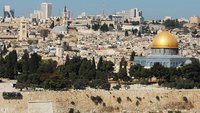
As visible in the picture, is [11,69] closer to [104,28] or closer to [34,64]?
[34,64]

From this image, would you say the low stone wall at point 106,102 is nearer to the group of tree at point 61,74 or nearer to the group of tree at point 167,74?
the group of tree at point 61,74

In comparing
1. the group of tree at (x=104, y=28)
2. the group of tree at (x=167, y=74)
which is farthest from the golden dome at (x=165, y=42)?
the group of tree at (x=104, y=28)

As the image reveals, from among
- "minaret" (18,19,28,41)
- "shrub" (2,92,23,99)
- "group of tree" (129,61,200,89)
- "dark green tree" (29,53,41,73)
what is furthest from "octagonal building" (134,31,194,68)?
"minaret" (18,19,28,41)

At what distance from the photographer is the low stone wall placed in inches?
1428

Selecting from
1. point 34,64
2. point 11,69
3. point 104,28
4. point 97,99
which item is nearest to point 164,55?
point 34,64

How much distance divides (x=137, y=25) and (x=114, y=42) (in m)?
32.3

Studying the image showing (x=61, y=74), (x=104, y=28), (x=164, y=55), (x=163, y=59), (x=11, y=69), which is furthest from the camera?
(x=104, y=28)

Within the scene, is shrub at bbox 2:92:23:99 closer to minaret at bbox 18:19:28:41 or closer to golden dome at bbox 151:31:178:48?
golden dome at bbox 151:31:178:48

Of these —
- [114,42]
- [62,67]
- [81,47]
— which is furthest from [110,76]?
[114,42]

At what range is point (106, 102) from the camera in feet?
126

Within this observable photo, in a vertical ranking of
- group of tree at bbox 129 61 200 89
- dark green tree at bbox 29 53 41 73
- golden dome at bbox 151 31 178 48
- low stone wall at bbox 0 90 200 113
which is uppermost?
golden dome at bbox 151 31 178 48

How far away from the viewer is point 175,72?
153ft

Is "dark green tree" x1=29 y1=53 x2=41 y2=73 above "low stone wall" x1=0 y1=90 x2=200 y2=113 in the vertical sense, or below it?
above

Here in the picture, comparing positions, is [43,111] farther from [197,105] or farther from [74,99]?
[197,105]
